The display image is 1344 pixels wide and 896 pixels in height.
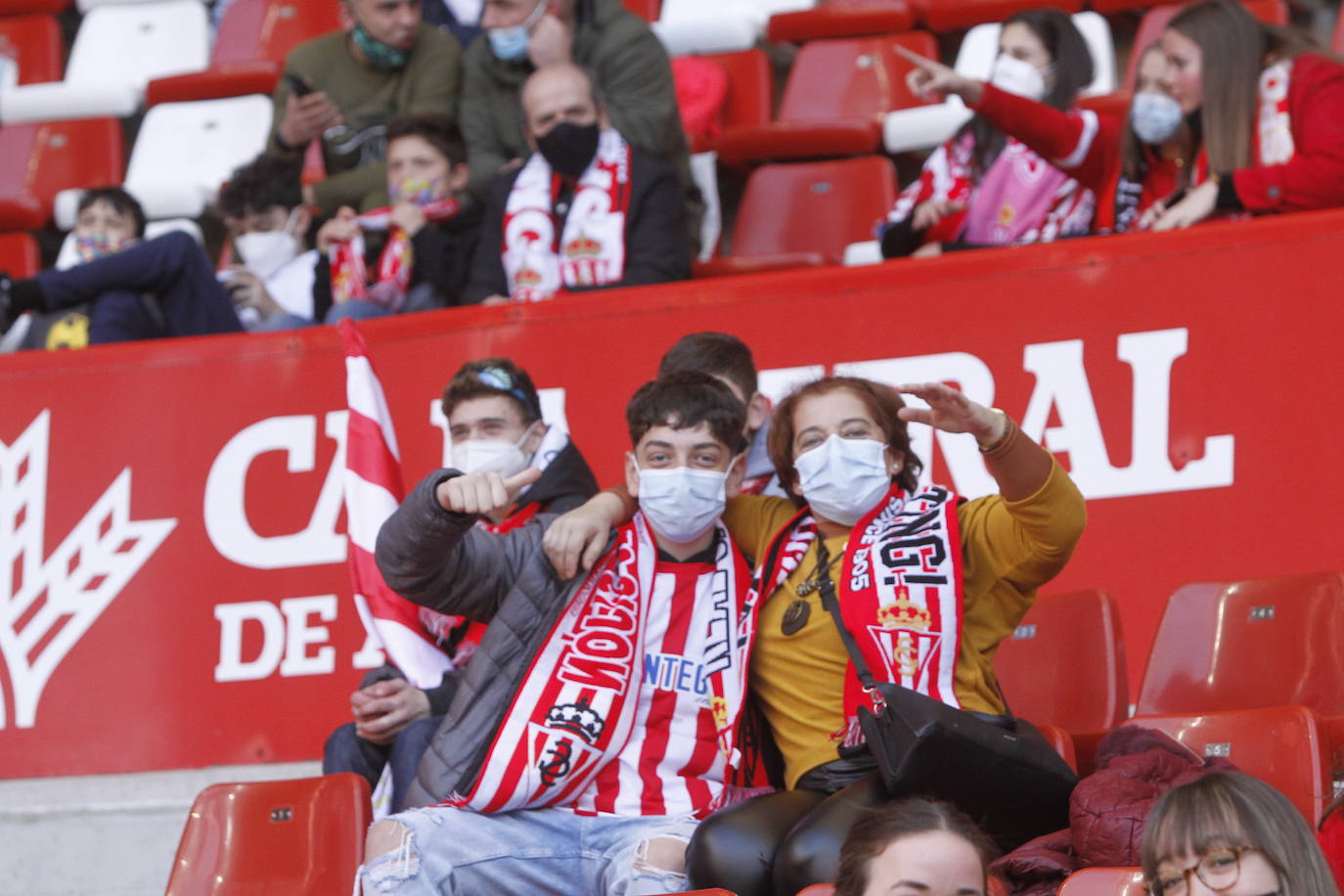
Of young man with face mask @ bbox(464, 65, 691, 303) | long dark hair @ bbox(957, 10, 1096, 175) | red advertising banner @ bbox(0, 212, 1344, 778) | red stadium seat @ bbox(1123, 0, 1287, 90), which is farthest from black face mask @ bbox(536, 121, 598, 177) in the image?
red stadium seat @ bbox(1123, 0, 1287, 90)

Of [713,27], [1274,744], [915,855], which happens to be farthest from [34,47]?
[915,855]

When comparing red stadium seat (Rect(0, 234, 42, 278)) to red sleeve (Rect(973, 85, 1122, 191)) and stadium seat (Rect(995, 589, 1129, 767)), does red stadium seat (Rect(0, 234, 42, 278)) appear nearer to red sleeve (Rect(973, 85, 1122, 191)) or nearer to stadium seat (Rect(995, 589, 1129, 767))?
red sleeve (Rect(973, 85, 1122, 191))

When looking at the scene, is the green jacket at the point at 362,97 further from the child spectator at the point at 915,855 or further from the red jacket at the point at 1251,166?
the child spectator at the point at 915,855

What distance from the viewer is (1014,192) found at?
5.15 metres

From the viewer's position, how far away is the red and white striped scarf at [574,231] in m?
5.22

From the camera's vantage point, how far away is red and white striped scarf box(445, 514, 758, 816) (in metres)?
3.06

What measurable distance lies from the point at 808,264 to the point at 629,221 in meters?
0.58

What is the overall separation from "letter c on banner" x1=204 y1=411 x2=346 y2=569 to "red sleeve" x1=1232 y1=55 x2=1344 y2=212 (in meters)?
2.41

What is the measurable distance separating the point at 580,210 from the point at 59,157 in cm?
318

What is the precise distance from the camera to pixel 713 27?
694 centimetres

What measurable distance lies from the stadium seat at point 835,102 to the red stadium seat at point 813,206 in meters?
0.09

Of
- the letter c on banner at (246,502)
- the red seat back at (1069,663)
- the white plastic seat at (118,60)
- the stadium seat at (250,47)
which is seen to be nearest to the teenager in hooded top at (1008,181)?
the red seat back at (1069,663)

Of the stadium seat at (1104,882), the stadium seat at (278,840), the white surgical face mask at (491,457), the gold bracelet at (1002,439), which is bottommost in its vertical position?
the stadium seat at (278,840)

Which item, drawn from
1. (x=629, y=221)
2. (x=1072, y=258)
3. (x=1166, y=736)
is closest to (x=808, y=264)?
(x=629, y=221)
